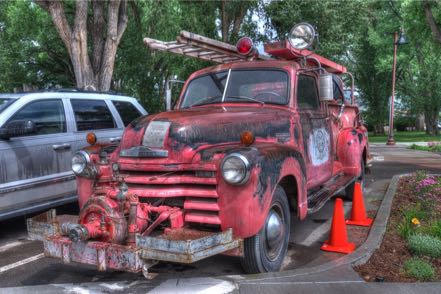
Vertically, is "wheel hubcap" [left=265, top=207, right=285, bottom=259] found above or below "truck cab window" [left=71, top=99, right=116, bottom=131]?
below

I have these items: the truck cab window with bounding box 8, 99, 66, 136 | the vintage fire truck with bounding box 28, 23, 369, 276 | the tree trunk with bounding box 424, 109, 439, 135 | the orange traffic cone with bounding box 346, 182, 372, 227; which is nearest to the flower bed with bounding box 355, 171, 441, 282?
the orange traffic cone with bounding box 346, 182, 372, 227

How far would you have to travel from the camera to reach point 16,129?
5555 mm

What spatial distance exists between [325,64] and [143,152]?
4.17m

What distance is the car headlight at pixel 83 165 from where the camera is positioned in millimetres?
4473

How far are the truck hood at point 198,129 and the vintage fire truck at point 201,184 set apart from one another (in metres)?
0.01

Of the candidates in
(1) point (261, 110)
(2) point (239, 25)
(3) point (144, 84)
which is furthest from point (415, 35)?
(1) point (261, 110)

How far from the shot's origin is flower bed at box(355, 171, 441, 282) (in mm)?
4234

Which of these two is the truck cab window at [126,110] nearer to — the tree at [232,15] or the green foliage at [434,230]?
the green foliage at [434,230]

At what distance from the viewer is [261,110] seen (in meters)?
5.08

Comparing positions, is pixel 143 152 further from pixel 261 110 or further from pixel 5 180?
pixel 5 180

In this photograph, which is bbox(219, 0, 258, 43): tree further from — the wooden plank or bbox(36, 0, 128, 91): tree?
the wooden plank

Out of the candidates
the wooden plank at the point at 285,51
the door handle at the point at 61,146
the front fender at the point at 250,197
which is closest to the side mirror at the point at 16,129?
the door handle at the point at 61,146

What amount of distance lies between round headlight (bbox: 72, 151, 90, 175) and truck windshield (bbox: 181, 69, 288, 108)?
1727mm

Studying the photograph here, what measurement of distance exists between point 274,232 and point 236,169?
93 cm
